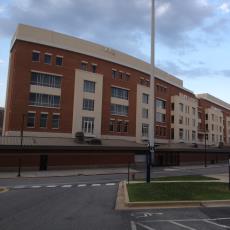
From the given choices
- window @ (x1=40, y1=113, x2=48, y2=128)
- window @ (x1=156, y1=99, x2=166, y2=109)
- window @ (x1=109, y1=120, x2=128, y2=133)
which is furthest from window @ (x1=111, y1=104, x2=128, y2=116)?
window @ (x1=40, y1=113, x2=48, y2=128)

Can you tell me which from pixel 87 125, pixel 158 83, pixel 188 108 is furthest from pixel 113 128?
pixel 188 108

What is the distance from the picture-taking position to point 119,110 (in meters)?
61.7

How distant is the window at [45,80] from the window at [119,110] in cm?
1209

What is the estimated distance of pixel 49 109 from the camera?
5184 centimetres

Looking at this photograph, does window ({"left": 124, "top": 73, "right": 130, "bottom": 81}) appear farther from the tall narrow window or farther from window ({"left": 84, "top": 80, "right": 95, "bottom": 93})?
the tall narrow window

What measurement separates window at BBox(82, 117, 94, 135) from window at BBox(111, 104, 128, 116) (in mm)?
5628

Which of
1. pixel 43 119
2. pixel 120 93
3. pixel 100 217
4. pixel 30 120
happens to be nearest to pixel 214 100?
pixel 120 93

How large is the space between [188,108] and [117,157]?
109ft

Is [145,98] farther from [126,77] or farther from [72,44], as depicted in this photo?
[72,44]

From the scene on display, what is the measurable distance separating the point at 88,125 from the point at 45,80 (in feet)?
35.1

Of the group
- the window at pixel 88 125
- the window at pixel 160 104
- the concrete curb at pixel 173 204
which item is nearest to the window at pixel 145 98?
the window at pixel 160 104

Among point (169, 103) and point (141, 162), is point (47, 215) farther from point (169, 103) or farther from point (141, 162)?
point (169, 103)

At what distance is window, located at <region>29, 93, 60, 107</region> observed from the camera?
50.6 meters

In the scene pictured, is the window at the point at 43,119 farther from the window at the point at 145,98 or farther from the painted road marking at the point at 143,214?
the painted road marking at the point at 143,214
